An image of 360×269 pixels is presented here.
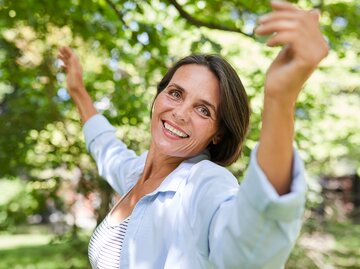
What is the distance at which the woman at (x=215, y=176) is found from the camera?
105 centimetres

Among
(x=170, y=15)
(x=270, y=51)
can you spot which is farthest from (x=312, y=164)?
(x=170, y=15)

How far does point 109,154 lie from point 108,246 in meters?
0.95

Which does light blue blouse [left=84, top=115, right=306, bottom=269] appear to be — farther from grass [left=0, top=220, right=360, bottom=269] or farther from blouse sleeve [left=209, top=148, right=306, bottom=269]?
grass [left=0, top=220, right=360, bottom=269]

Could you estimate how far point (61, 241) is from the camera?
4430 mm

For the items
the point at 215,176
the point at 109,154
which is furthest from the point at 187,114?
the point at 109,154

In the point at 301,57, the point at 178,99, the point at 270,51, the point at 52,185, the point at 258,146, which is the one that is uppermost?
the point at 301,57

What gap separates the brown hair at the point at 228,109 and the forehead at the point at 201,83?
15 mm

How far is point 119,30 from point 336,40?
5.40 feet

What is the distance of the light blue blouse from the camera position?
42.1 inches

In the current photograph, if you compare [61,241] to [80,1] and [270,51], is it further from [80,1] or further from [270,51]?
[270,51]

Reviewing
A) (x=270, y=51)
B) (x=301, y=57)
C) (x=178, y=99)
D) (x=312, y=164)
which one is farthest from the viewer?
(x=312, y=164)

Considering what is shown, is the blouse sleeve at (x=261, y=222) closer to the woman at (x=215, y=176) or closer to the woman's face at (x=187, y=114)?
the woman at (x=215, y=176)

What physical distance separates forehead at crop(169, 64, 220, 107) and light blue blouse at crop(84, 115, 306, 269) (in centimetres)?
23

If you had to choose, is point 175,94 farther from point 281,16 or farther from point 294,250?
point 294,250
